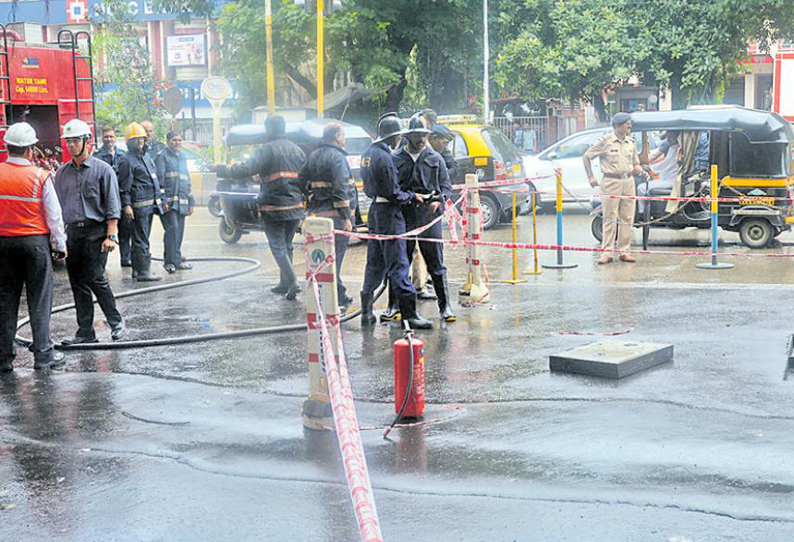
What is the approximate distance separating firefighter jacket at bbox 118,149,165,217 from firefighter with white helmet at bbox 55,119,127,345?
14.2 feet

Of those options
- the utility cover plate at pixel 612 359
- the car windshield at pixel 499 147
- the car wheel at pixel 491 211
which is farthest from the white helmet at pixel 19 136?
the car windshield at pixel 499 147

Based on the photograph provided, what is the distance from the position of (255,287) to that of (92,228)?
3.98 meters

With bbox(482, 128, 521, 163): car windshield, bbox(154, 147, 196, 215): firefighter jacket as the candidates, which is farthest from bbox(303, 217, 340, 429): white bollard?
bbox(482, 128, 521, 163): car windshield

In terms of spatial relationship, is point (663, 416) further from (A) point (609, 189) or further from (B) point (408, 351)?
(A) point (609, 189)

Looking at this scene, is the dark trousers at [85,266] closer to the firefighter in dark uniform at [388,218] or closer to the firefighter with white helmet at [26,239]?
the firefighter with white helmet at [26,239]

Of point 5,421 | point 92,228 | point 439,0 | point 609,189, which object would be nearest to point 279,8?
point 439,0

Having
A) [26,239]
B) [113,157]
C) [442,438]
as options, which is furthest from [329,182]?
[442,438]

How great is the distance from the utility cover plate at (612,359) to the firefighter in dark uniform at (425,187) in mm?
2249

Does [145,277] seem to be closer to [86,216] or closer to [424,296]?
[424,296]

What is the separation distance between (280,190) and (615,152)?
4.83 m

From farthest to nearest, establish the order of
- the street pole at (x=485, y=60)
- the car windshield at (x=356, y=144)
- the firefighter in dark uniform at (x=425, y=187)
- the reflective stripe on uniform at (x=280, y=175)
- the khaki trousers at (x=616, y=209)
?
the street pole at (x=485, y=60) → the car windshield at (x=356, y=144) → the khaki trousers at (x=616, y=209) → the reflective stripe on uniform at (x=280, y=175) → the firefighter in dark uniform at (x=425, y=187)

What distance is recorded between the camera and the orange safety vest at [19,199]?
8906mm

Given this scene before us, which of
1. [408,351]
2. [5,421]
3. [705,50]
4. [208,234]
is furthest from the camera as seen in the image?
[705,50]

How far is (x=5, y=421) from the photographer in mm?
7578
